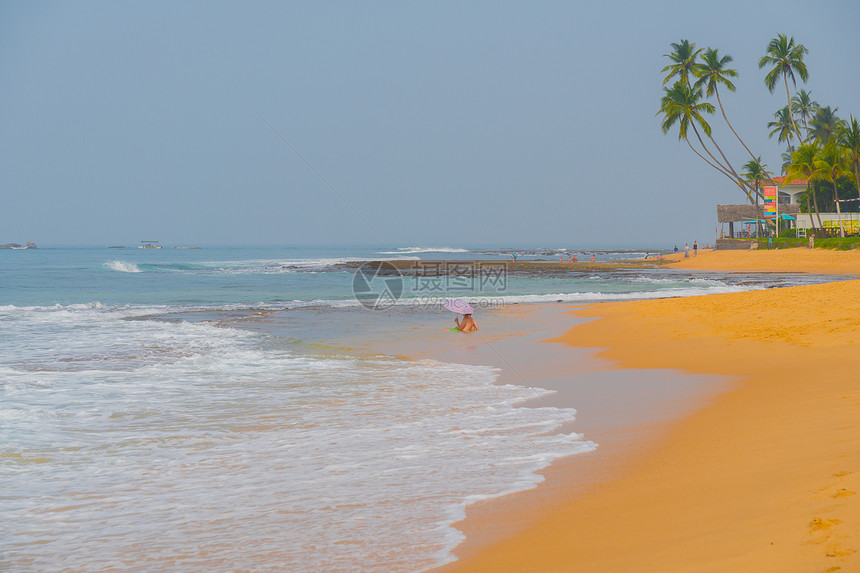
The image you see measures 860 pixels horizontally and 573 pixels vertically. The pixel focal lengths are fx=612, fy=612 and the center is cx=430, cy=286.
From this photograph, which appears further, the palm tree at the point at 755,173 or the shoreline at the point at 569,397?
the palm tree at the point at 755,173


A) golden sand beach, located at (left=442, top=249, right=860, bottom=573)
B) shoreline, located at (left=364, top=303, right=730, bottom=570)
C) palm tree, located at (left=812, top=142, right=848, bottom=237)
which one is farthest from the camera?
palm tree, located at (left=812, top=142, right=848, bottom=237)

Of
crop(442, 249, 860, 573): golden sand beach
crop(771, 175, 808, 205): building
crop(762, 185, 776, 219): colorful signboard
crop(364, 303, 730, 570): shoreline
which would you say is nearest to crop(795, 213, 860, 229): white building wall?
crop(762, 185, 776, 219): colorful signboard

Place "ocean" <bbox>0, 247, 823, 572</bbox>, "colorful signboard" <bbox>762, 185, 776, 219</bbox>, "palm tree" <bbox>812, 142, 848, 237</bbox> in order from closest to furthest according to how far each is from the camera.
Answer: "ocean" <bbox>0, 247, 823, 572</bbox>, "palm tree" <bbox>812, 142, 848, 237</bbox>, "colorful signboard" <bbox>762, 185, 776, 219</bbox>

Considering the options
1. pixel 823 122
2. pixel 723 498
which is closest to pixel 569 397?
pixel 723 498

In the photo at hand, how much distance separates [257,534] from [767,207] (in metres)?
63.8

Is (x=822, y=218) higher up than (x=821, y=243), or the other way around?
(x=822, y=218)

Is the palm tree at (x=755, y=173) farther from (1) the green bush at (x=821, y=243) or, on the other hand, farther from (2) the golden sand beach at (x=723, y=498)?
(2) the golden sand beach at (x=723, y=498)

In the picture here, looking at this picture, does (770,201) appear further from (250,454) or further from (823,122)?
(250,454)

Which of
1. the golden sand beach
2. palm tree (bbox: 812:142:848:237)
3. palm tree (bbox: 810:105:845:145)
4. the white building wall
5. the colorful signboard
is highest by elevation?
palm tree (bbox: 810:105:845:145)

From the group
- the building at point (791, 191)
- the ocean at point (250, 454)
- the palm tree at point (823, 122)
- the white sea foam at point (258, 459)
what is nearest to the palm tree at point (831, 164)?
the building at point (791, 191)

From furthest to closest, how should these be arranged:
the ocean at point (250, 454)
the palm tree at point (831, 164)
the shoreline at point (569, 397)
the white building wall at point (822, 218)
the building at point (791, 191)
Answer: the building at point (791, 191) → the white building wall at point (822, 218) → the palm tree at point (831, 164) → the shoreline at point (569, 397) → the ocean at point (250, 454)

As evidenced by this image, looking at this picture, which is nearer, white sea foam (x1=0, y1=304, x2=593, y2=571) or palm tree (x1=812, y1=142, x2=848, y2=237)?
white sea foam (x1=0, y1=304, x2=593, y2=571)

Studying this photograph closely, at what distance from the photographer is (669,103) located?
59.7 meters

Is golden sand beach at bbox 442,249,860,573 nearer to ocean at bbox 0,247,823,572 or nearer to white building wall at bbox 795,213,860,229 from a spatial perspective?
ocean at bbox 0,247,823,572
